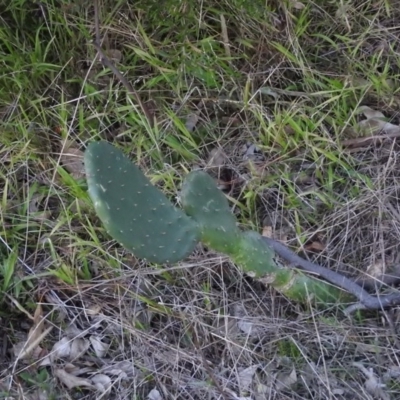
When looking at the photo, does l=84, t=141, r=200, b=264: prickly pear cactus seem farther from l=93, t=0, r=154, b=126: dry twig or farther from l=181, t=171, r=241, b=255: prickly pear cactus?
l=93, t=0, r=154, b=126: dry twig

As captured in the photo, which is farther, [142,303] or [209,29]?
[209,29]

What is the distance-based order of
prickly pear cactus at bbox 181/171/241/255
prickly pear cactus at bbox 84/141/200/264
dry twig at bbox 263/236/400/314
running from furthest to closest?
A: dry twig at bbox 263/236/400/314
prickly pear cactus at bbox 181/171/241/255
prickly pear cactus at bbox 84/141/200/264

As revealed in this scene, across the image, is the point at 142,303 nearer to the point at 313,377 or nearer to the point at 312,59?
the point at 313,377

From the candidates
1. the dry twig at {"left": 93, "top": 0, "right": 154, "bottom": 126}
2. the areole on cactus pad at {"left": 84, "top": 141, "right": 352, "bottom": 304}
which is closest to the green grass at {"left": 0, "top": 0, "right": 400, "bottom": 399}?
the dry twig at {"left": 93, "top": 0, "right": 154, "bottom": 126}

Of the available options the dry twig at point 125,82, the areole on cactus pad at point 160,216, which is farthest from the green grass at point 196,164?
the areole on cactus pad at point 160,216

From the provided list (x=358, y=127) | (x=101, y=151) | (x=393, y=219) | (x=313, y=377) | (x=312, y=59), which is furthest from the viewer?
(x=312, y=59)

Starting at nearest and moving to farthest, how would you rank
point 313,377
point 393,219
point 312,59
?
point 313,377, point 393,219, point 312,59

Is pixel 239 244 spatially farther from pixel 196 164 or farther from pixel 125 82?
pixel 125 82

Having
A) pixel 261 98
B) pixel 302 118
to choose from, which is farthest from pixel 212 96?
pixel 302 118
